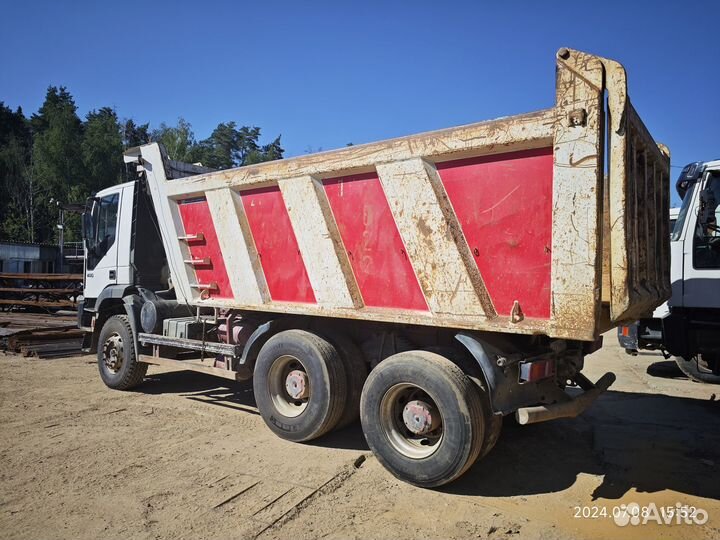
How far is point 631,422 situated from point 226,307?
4.87 m

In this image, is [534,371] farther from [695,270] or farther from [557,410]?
[695,270]

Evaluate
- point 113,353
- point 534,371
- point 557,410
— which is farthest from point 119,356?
point 557,410

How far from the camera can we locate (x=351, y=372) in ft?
15.8

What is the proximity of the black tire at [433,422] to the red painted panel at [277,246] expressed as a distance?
4.33 ft

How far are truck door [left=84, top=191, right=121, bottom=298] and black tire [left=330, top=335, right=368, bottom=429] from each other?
4.36 m

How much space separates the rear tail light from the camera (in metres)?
3.66

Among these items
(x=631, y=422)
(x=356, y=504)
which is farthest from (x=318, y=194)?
(x=631, y=422)

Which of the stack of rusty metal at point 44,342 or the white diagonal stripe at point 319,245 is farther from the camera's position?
the stack of rusty metal at point 44,342

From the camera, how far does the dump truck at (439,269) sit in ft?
11.0

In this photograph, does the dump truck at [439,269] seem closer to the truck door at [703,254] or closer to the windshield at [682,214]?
the truck door at [703,254]

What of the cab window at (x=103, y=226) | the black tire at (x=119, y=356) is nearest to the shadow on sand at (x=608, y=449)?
the black tire at (x=119, y=356)

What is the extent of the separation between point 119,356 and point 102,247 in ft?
5.85

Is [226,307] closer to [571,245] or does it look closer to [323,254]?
[323,254]

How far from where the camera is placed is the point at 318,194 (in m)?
4.77
